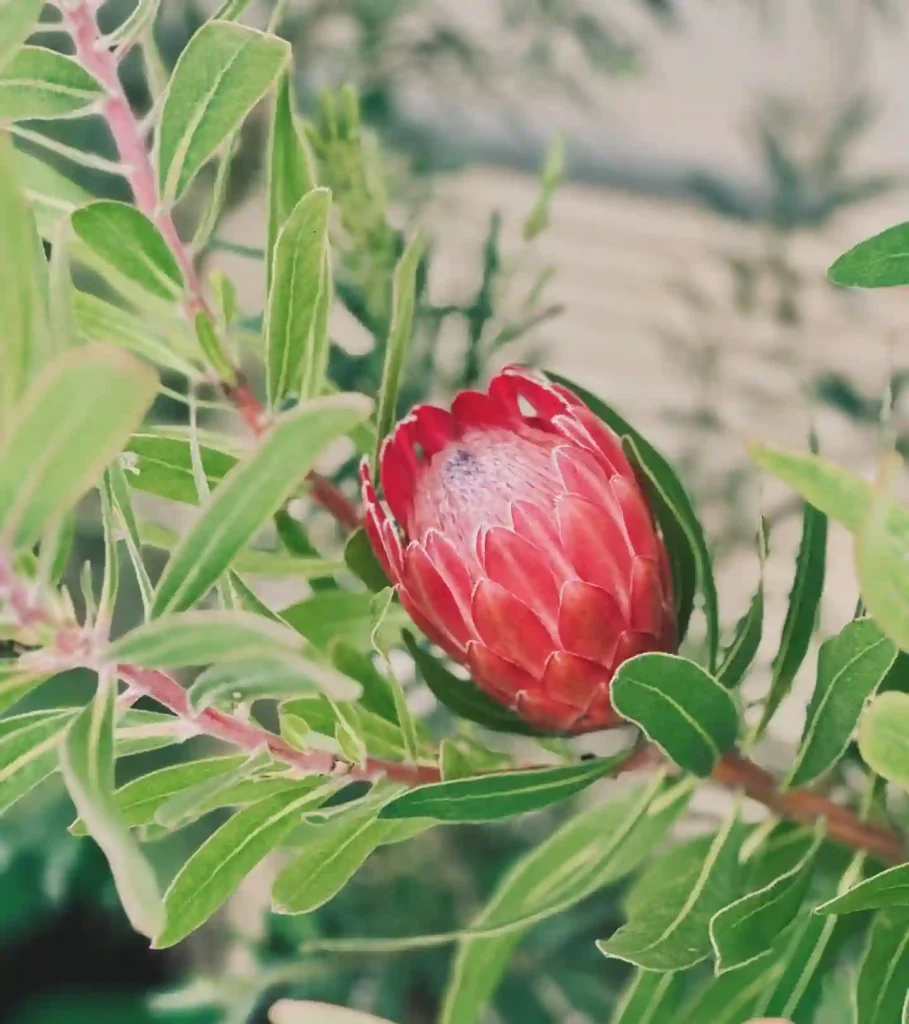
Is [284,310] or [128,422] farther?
[284,310]

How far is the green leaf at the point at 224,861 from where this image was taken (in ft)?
0.87

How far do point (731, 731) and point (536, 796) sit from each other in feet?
0.18

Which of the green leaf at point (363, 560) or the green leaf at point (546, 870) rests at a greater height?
the green leaf at point (363, 560)

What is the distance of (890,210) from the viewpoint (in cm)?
147

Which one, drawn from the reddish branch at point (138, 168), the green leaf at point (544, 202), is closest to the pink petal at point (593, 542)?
the reddish branch at point (138, 168)

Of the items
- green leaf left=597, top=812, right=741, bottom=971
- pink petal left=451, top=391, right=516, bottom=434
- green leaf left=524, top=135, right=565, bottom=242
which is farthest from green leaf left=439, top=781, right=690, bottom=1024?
green leaf left=524, top=135, right=565, bottom=242

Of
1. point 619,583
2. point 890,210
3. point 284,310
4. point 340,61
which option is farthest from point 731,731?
point 890,210

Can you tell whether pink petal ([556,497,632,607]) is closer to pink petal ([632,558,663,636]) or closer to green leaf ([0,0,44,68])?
pink petal ([632,558,663,636])

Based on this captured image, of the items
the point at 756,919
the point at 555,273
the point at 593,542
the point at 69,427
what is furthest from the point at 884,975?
the point at 555,273

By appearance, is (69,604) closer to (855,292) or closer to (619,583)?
(619,583)

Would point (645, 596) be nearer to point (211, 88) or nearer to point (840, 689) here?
→ point (840, 689)

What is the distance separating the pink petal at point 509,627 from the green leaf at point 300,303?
0.09 metres

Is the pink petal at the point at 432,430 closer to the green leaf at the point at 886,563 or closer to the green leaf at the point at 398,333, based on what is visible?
the green leaf at the point at 398,333

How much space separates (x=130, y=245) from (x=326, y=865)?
0.17 meters
